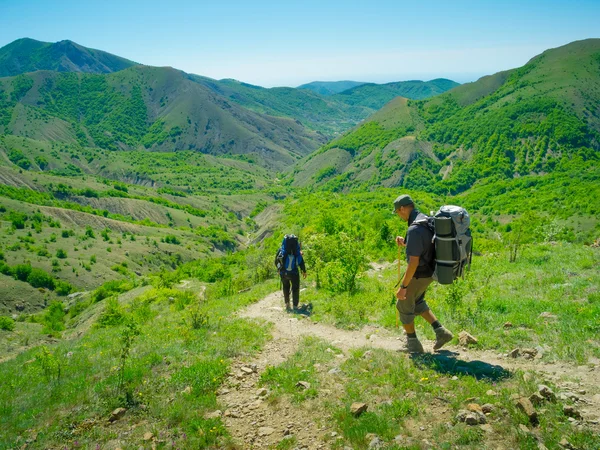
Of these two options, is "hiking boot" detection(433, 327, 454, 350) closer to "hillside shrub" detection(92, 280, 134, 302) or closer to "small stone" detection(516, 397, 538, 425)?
"small stone" detection(516, 397, 538, 425)

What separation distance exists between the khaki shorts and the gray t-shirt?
22 cm

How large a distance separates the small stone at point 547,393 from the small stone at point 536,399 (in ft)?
0.26

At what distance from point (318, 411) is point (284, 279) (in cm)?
665

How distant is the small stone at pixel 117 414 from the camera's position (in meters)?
6.28

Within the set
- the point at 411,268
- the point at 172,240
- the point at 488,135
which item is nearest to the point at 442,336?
the point at 411,268

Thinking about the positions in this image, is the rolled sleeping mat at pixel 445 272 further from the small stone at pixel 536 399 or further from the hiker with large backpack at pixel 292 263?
the hiker with large backpack at pixel 292 263

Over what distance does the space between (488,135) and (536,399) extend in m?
135

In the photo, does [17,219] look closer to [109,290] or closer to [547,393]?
[109,290]

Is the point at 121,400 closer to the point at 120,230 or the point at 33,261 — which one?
the point at 33,261

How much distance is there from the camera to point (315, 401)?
5953 mm

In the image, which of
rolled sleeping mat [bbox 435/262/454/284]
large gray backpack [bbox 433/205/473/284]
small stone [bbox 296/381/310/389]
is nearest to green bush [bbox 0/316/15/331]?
small stone [bbox 296/381/310/389]

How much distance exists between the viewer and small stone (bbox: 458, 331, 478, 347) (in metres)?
7.13

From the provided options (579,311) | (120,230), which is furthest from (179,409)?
(120,230)

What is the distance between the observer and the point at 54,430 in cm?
615
